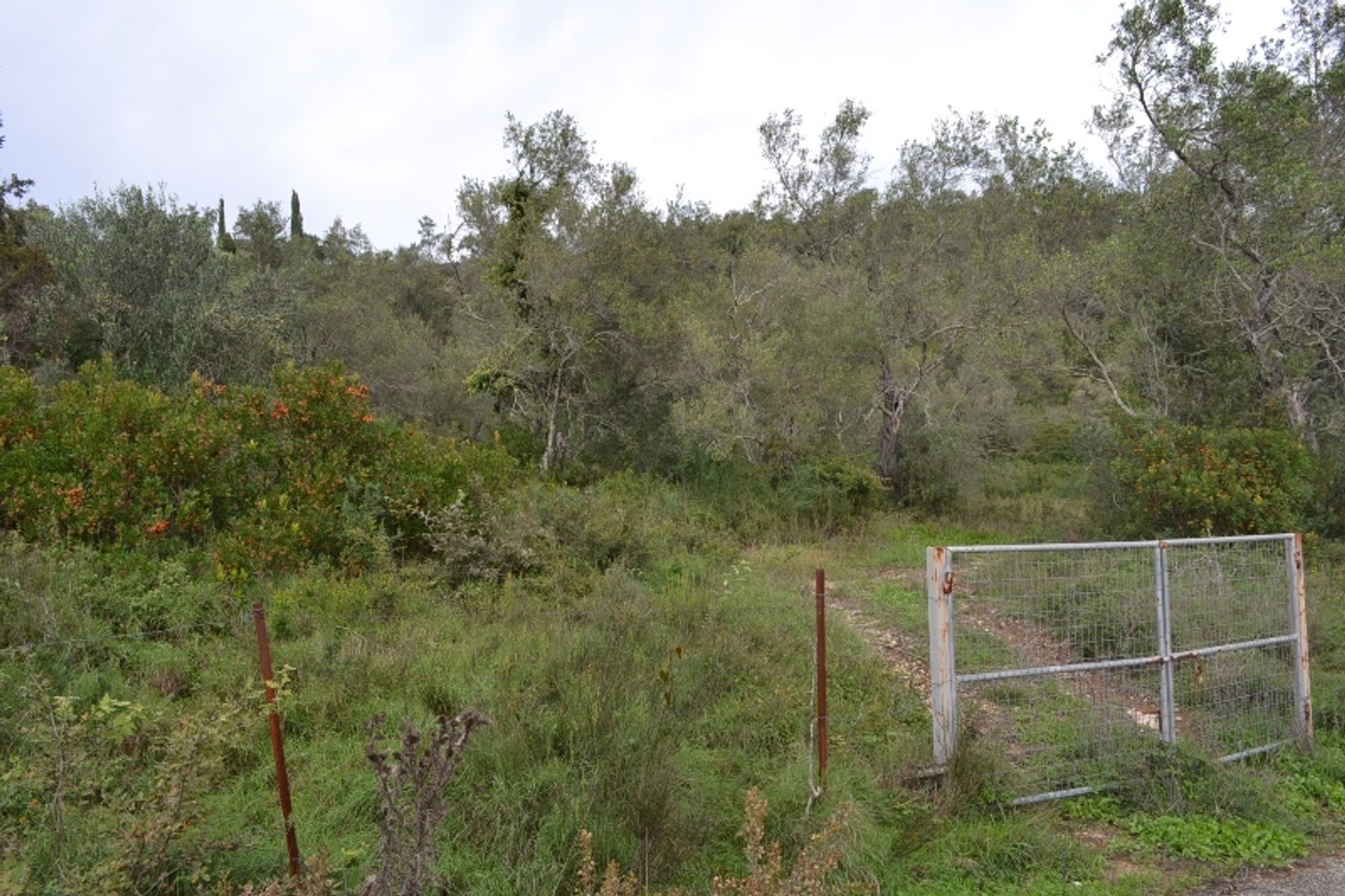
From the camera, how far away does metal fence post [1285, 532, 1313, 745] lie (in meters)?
6.05

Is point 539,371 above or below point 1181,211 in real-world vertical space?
below

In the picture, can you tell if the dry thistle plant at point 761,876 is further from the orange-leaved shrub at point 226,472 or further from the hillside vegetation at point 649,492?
the orange-leaved shrub at point 226,472

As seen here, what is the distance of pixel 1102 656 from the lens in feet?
17.8

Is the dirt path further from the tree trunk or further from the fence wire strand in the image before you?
the tree trunk

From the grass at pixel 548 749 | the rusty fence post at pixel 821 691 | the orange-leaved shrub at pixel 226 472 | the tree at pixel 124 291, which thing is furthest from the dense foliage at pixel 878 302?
the rusty fence post at pixel 821 691

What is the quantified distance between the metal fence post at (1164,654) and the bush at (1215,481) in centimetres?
617

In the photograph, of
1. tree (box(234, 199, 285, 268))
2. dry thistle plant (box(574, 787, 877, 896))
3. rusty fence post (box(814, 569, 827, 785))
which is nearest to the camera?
dry thistle plant (box(574, 787, 877, 896))

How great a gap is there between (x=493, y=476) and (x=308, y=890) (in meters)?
7.20

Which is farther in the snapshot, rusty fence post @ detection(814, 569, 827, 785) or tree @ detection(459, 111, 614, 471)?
tree @ detection(459, 111, 614, 471)

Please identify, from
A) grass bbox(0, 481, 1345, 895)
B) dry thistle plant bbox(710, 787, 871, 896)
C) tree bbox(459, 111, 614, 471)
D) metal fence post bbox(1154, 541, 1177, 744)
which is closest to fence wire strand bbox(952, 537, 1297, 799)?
metal fence post bbox(1154, 541, 1177, 744)

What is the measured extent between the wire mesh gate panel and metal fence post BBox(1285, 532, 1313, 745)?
12 millimetres

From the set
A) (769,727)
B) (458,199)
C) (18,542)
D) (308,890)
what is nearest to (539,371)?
(458,199)

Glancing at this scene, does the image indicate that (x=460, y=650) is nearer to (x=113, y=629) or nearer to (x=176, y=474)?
(x=113, y=629)

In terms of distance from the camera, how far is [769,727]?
5.59 m
